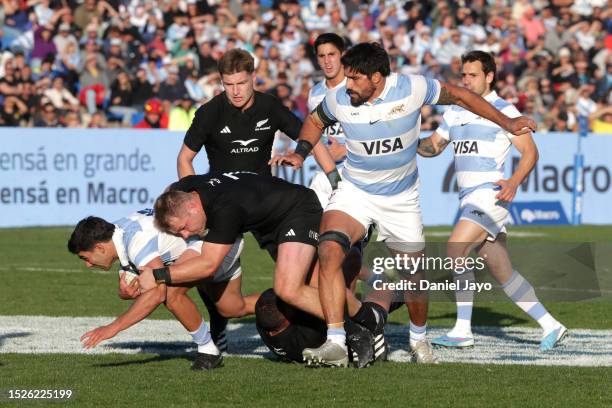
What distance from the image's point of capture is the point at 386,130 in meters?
9.75

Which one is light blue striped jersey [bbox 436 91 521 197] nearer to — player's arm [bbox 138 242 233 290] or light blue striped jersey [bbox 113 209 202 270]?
light blue striped jersey [bbox 113 209 202 270]

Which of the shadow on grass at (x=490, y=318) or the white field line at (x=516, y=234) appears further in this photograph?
the white field line at (x=516, y=234)

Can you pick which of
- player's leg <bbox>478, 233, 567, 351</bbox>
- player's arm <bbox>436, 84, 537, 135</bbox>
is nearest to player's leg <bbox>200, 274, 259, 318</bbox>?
player's arm <bbox>436, 84, 537, 135</bbox>

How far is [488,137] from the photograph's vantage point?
37.0 feet

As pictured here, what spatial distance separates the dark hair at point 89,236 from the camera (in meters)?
9.19

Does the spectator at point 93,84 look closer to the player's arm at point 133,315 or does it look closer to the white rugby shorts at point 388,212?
the white rugby shorts at point 388,212

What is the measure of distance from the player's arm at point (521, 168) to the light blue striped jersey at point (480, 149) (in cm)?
15

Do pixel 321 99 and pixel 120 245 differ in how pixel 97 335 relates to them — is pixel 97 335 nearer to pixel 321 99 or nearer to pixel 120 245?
pixel 120 245

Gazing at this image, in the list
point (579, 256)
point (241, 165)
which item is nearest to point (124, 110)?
point (579, 256)

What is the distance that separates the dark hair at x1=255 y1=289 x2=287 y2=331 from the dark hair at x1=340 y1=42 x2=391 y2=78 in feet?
5.84

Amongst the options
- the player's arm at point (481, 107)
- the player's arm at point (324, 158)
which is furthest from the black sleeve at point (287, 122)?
the player's arm at point (481, 107)

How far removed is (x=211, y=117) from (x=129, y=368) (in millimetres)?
2520

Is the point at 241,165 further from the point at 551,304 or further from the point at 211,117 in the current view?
the point at 551,304

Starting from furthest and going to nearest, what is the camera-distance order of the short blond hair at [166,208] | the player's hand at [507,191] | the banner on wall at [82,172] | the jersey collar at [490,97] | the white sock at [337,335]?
the banner on wall at [82,172]
the jersey collar at [490,97]
the player's hand at [507,191]
the white sock at [337,335]
the short blond hair at [166,208]
